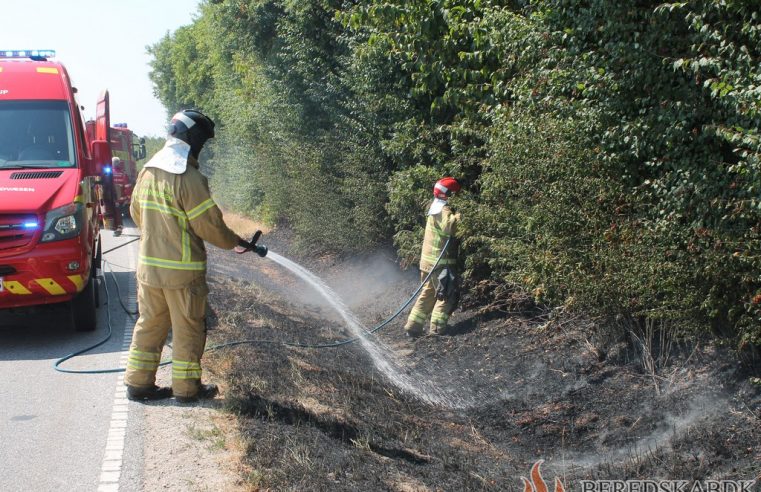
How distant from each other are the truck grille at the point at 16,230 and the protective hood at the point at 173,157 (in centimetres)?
269

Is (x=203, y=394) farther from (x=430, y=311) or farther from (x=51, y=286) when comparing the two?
(x=430, y=311)

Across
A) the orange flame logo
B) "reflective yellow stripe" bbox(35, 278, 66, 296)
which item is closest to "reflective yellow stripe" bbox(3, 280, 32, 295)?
"reflective yellow stripe" bbox(35, 278, 66, 296)

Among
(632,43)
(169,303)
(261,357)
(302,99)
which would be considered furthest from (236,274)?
(632,43)

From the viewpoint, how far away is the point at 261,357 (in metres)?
7.57

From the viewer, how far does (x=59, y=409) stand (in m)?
6.07

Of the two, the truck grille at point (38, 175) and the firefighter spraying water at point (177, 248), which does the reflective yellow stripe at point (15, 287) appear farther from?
the firefighter spraying water at point (177, 248)

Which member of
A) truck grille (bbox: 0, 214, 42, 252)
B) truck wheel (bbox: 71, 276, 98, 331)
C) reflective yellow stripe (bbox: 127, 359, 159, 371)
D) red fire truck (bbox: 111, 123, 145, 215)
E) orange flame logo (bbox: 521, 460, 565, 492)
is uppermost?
truck grille (bbox: 0, 214, 42, 252)

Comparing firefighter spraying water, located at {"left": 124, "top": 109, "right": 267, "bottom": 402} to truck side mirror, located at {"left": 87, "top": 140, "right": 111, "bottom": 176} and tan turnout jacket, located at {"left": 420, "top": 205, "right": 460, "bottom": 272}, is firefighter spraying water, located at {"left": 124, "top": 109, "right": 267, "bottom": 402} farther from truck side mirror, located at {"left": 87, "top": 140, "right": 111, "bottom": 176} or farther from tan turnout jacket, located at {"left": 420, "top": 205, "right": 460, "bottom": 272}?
tan turnout jacket, located at {"left": 420, "top": 205, "right": 460, "bottom": 272}

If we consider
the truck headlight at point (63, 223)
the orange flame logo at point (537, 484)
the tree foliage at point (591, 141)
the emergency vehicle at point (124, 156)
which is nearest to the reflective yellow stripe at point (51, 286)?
the truck headlight at point (63, 223)

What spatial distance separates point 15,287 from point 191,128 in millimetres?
3207

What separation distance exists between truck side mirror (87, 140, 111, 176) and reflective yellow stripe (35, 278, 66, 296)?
1504 mm

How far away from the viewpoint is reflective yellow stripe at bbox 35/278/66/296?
7785 millimetres

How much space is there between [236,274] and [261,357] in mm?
8383

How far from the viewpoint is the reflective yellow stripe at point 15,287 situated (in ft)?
25.2
